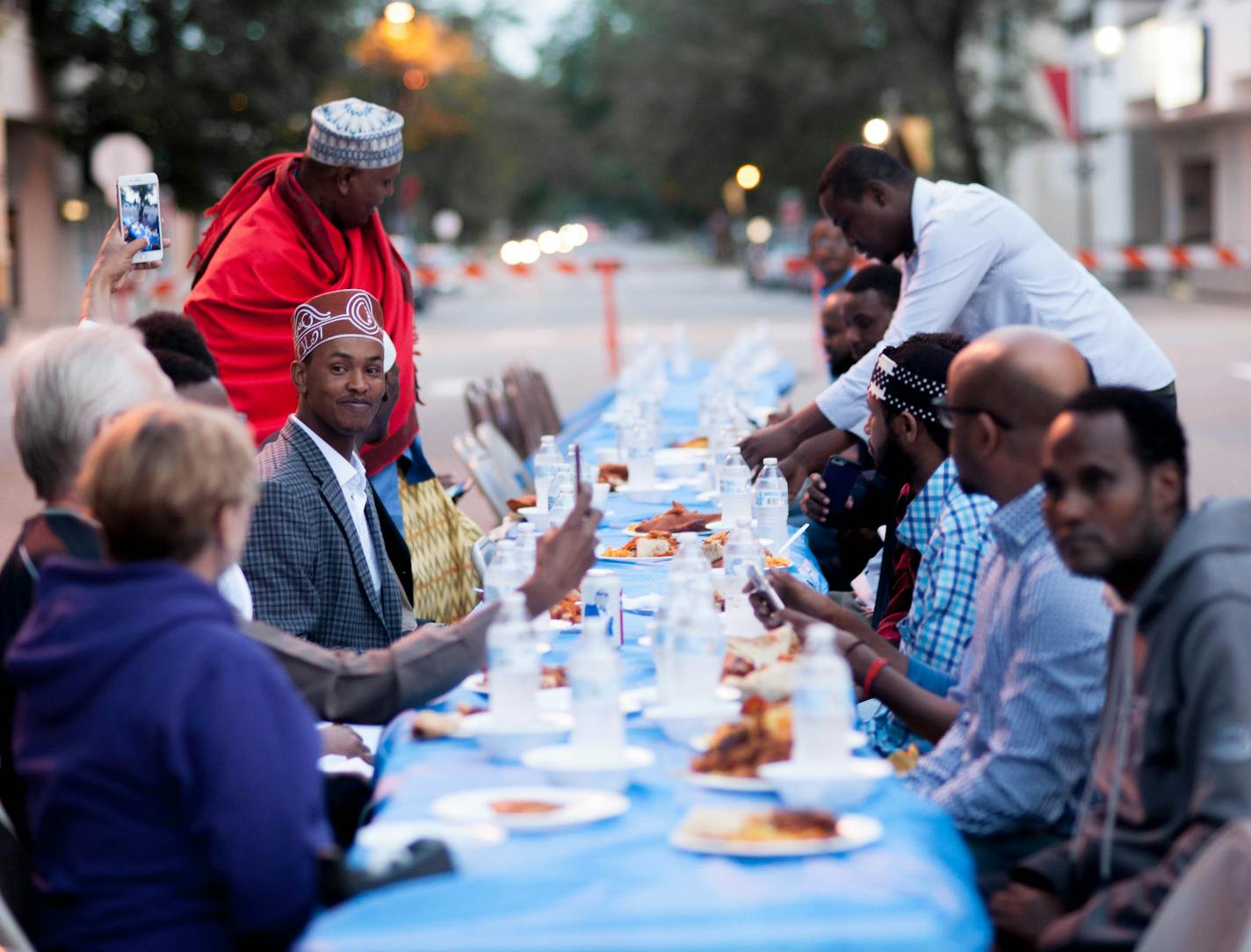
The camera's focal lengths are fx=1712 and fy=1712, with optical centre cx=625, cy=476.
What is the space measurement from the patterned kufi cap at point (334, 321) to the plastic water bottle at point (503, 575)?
111 cm

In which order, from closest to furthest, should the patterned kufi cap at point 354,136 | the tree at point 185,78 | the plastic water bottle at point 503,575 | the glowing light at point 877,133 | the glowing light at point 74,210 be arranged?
the plastic water bottle at point 503,575, the patterned kufi cap at point 354,136, the glowing light at point 877,133, the tree at point 185,78, the glowing light at point 74,210

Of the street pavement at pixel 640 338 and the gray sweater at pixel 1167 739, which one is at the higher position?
the gray sweater at pixel 1167 739

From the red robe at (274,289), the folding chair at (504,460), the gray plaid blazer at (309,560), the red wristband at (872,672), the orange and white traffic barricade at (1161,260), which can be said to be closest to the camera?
the red wristband at (872,672)

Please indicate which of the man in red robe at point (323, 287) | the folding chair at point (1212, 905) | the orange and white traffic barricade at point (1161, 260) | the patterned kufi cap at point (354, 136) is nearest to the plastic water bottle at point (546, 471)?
the man in red robe at point (323, 287)

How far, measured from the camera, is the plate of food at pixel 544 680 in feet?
12.1

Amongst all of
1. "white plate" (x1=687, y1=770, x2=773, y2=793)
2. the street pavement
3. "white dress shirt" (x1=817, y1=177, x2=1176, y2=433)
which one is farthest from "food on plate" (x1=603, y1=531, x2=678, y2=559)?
the street pavement

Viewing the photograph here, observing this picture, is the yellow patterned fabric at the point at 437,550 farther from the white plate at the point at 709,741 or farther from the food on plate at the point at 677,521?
the white plate at the point at 709,741

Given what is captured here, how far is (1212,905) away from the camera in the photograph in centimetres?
256

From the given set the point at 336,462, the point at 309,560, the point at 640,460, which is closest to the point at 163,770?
the point at 309,560

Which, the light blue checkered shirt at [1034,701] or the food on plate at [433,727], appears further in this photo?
the food on plate at [433,727]

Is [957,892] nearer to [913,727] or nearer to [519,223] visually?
[913,727]

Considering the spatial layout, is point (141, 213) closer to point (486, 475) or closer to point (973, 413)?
point (486, 475)

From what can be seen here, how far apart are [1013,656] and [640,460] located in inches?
157

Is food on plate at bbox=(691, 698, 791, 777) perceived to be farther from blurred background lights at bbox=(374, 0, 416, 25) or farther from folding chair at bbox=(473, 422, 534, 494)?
blurred background lights at bbox=(374, 0, 416, 25)
